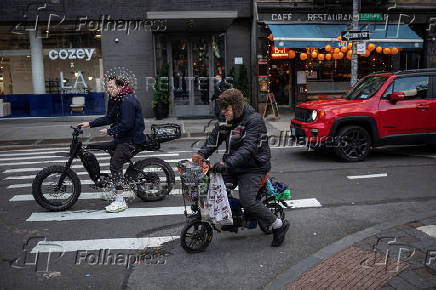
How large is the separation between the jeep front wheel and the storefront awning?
27.6ft

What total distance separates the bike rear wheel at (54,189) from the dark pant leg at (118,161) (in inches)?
24.0

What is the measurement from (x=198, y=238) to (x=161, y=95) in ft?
45.2

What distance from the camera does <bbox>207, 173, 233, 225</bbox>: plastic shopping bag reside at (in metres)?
4.66

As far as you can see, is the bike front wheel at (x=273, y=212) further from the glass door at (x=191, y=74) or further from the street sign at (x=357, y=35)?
the glass door at (x=191, y=74)

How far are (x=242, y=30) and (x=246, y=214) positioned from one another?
601 inches

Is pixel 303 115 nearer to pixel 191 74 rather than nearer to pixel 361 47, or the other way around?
pixel 361 47

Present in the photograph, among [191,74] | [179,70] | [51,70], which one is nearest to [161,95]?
[179,70]

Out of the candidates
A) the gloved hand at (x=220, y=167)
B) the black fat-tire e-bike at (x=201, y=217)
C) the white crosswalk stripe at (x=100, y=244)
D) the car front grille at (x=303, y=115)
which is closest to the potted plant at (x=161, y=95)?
the car front grille at (x=303, y=115)

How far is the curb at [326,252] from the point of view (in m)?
4.22

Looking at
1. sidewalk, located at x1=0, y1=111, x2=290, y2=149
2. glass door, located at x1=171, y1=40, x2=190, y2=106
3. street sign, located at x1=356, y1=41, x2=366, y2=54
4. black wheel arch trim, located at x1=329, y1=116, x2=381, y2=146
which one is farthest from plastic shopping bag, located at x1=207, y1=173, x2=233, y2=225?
glass door, located at x1=171, y1=40, x2=190, y2=106

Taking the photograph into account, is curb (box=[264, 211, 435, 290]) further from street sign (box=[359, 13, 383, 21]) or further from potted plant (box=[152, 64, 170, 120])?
street sign (box=[359, 13, 383, 21])

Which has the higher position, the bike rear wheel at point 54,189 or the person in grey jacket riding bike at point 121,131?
the person in grey jacket riding bike at point 121,131

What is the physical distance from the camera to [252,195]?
4.82 m

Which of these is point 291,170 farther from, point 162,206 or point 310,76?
point 310,76
